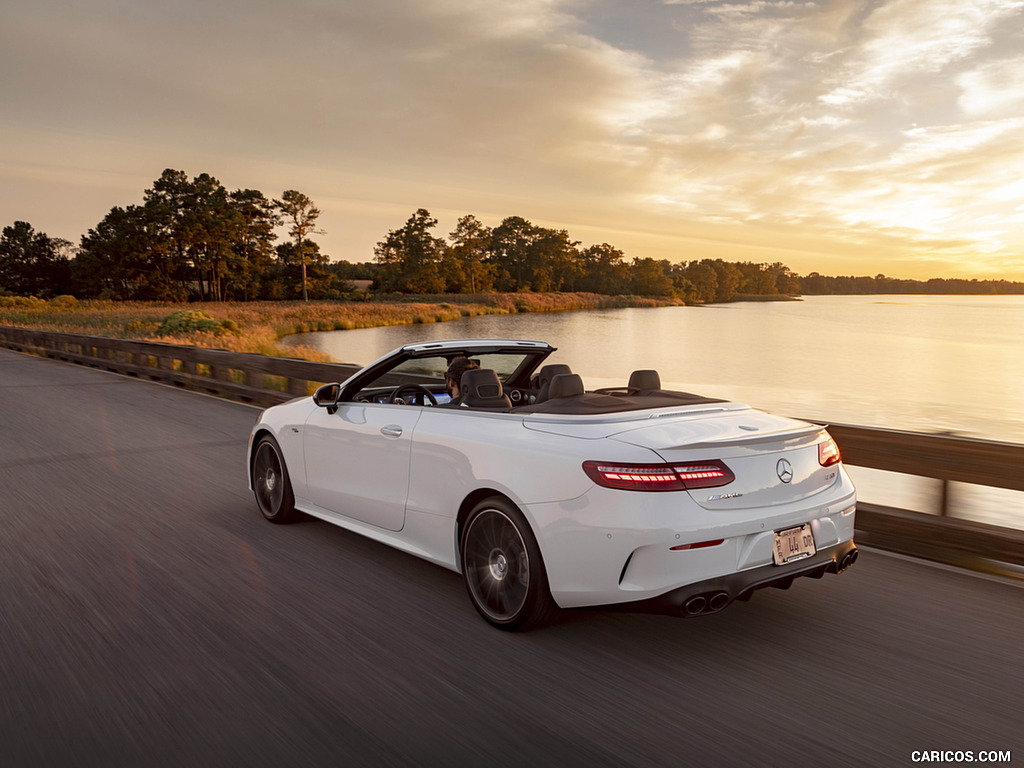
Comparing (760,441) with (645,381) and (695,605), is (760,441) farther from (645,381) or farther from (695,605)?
(645,381)

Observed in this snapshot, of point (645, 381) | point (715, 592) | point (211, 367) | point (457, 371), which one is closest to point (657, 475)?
point (715, 592)

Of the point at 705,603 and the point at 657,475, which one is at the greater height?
the point at 657,475

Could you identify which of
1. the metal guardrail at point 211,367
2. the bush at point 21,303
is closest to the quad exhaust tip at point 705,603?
the metal guardrail at point 211,367

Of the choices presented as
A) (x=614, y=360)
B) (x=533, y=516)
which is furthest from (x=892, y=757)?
(x=614, y=360)

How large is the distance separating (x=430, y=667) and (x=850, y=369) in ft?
96.7

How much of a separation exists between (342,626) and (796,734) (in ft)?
7.23

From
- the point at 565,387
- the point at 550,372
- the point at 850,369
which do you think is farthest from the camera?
the point at 850,369

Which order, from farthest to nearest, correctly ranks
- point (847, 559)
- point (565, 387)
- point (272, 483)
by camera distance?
1. point (272, 483)
2. point (565, 387)
3. point (847, 559)

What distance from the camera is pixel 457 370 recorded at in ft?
18.4

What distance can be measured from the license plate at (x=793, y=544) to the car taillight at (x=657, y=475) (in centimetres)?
42

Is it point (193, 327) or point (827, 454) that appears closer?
point (827, 454)

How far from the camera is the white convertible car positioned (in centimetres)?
344

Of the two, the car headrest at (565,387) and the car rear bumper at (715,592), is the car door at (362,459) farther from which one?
the car rear bumper at (715,592)

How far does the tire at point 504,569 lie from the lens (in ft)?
12.5
